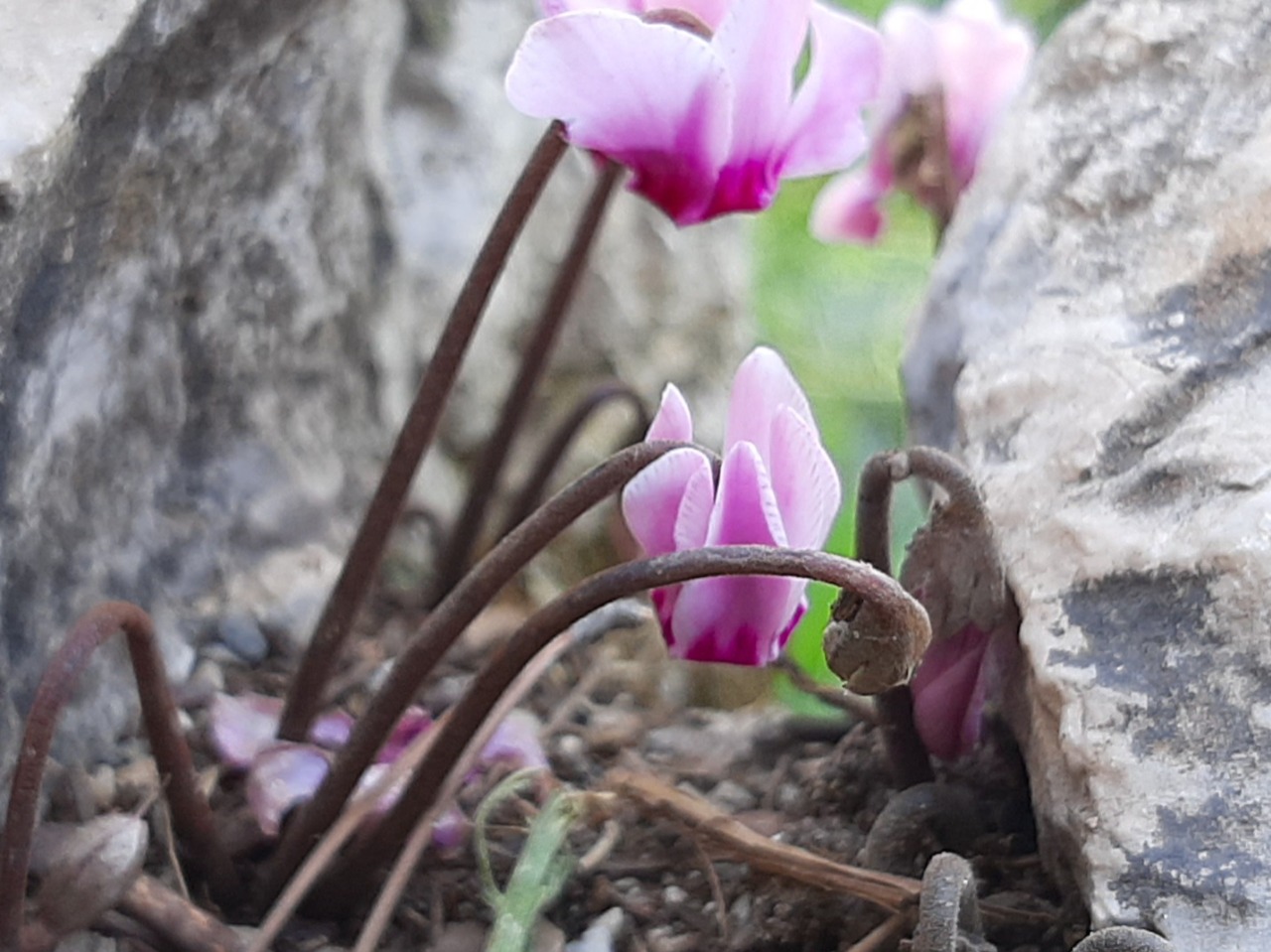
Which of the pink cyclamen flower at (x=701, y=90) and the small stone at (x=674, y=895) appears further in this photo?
the small stone at (x=674, y=895)

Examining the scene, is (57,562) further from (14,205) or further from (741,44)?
(741,44)

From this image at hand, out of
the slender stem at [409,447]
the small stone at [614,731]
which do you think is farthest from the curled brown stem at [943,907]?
the small stone at [614,731]

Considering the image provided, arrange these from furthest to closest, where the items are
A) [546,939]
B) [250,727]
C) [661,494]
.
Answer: [250,727]
[546,939]
[661,494]

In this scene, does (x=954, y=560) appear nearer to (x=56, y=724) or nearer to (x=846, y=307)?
→ (x=56, y=724)

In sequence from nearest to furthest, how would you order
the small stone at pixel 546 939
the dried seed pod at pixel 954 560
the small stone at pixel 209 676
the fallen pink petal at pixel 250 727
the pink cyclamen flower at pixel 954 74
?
1. the dried seed pod at pixel 954 560
2. the small stone at pixel 546 939
3. the fallen pink petal at pixel 250 727
4. the small stone at pixel 209 676
5. the pink cyclamen flower at pixel 954 74

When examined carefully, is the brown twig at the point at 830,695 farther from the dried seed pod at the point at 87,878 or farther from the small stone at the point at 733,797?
the dried seed pod at the point at 87,878

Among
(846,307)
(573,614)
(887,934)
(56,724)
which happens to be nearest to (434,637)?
(573,614)
